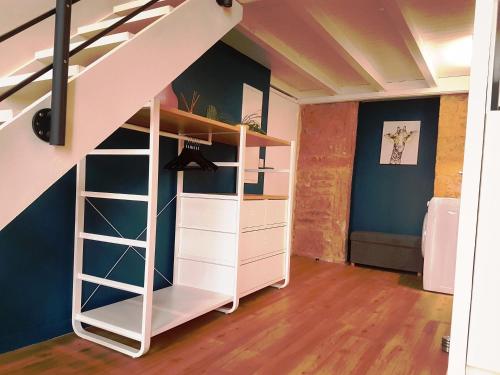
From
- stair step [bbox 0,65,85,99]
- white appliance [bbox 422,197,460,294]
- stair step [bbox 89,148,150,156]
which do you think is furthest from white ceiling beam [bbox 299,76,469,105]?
stair step [bbox 0,65,85,99]

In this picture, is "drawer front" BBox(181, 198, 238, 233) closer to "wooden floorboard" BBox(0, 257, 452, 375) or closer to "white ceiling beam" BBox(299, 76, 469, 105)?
"wooden floorboard" BBox(0, 257, 452, 375)

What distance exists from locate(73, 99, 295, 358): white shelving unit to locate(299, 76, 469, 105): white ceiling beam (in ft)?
7.29

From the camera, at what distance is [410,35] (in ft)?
10.6

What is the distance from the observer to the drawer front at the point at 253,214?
294cm

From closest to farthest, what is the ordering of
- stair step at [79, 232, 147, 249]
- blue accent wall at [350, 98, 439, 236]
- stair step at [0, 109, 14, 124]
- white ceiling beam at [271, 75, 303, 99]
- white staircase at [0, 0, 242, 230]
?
white staircase at [0, 0, 242, 230], stair step at [0, 109, 14, 124], stair step at [79, 232, 147, 249], white ceiling beam at [271, 75, 303, 99], blue accent wall at [350, 98, 439, 236]

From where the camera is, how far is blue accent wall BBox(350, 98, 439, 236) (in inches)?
199

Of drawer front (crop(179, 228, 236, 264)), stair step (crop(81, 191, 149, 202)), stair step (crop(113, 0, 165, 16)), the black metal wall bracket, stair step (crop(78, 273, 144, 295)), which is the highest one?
stair step (crop(113, 0, 165, 16))

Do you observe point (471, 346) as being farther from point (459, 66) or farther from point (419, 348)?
point (459, 66)

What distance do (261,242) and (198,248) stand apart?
0.59 m

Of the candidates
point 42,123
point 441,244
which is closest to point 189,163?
point 42,123

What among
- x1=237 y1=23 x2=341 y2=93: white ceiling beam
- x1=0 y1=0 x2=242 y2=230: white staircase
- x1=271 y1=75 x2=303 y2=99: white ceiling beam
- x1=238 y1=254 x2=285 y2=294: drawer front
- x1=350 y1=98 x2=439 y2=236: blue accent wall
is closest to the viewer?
x1=0 y1=0 x2=242 y2=230: white staircase

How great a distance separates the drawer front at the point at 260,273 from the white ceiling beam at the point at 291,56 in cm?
205

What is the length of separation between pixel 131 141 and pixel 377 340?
87.7 inches

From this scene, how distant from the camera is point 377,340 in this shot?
8.08 ft
